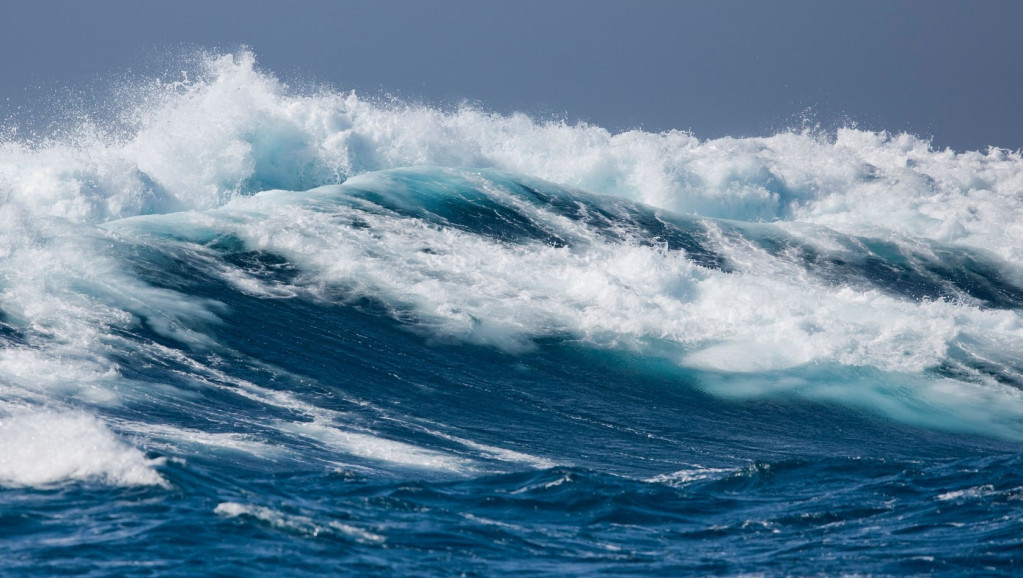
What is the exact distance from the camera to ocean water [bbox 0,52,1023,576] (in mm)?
10883

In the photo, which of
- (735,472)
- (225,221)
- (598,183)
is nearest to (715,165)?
(598,183)

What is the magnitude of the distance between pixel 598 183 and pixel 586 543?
30572 millimetres

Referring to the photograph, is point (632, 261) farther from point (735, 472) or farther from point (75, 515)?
point (75, 515)

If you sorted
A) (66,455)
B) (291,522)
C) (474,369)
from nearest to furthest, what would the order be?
(291,522)
(66,455)
(474,369)

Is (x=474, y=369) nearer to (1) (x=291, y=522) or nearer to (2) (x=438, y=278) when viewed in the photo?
(2) (x=438, y=278)

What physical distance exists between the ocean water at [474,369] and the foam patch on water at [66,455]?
4 centimetres

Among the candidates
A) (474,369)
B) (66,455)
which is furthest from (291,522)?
(474,369)

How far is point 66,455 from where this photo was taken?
38.5ft

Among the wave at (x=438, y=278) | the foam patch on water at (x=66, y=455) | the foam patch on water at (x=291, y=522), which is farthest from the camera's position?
the wave at (x=438, y=278)

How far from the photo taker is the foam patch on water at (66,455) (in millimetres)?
11344

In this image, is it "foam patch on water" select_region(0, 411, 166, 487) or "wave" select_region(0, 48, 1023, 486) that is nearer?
"foam patch on water" select_region(0, 411, 166, 487)

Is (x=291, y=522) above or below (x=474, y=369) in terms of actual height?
below

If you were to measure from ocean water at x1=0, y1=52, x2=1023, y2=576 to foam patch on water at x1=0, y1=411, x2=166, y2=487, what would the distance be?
0.04m

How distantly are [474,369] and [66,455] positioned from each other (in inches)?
386
